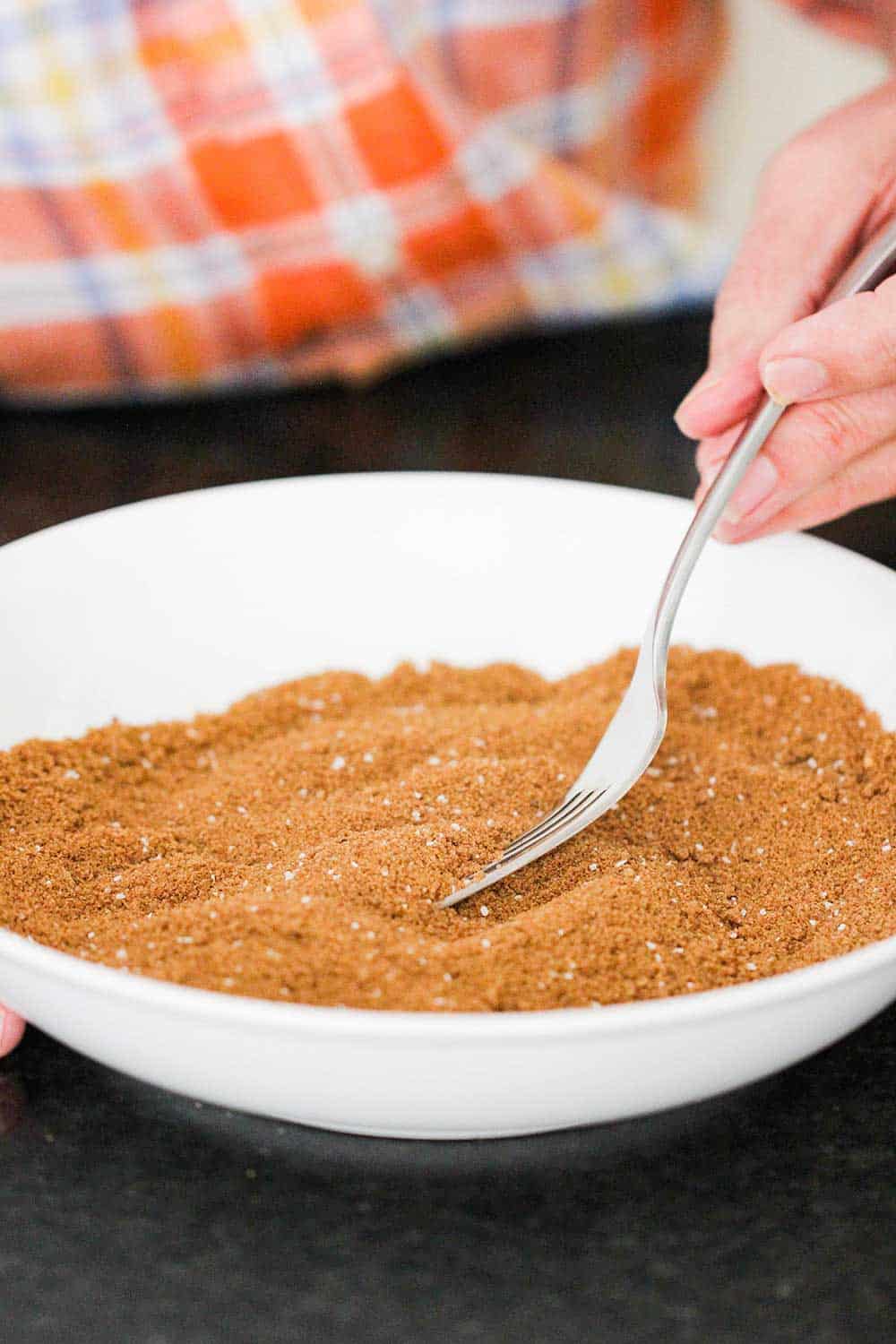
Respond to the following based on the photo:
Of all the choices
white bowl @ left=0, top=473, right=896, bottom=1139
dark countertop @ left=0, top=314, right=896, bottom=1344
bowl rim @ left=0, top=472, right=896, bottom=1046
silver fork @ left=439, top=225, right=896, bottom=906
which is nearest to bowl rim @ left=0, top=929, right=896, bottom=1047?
bowl rim @ left=0, top=472, right=896, bottom=1046

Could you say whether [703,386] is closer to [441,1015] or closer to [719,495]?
[719,495]

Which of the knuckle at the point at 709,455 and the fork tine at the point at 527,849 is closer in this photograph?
the fork tine at the point at 527,849

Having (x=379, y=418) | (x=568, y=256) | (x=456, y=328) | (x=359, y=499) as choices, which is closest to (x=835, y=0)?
(x=568, y=256)

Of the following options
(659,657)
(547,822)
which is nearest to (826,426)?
(659,657)

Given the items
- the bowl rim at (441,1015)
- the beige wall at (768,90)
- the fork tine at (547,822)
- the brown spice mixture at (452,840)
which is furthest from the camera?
the beige wall at (768,90)

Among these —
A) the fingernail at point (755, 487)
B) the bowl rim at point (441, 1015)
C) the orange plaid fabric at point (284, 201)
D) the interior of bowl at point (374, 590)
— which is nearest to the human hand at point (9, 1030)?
the bowl rim at point (441, 1015)


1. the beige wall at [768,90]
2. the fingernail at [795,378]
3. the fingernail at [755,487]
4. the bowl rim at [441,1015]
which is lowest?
the beige wall at [768,90]

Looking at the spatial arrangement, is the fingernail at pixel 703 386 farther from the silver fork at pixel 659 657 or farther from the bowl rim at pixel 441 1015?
the bowl rim at pixel 441 1015

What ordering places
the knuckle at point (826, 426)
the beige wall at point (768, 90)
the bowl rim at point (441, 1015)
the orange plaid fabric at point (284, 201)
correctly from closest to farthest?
the bowl rim at point (441, 1015) < the knuckle at point (826, 426) < the orange plaid fabric at point (284, 201) < the beige wall at point (768, 90)

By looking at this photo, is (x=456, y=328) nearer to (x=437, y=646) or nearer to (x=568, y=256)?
(x=568, y=256)
